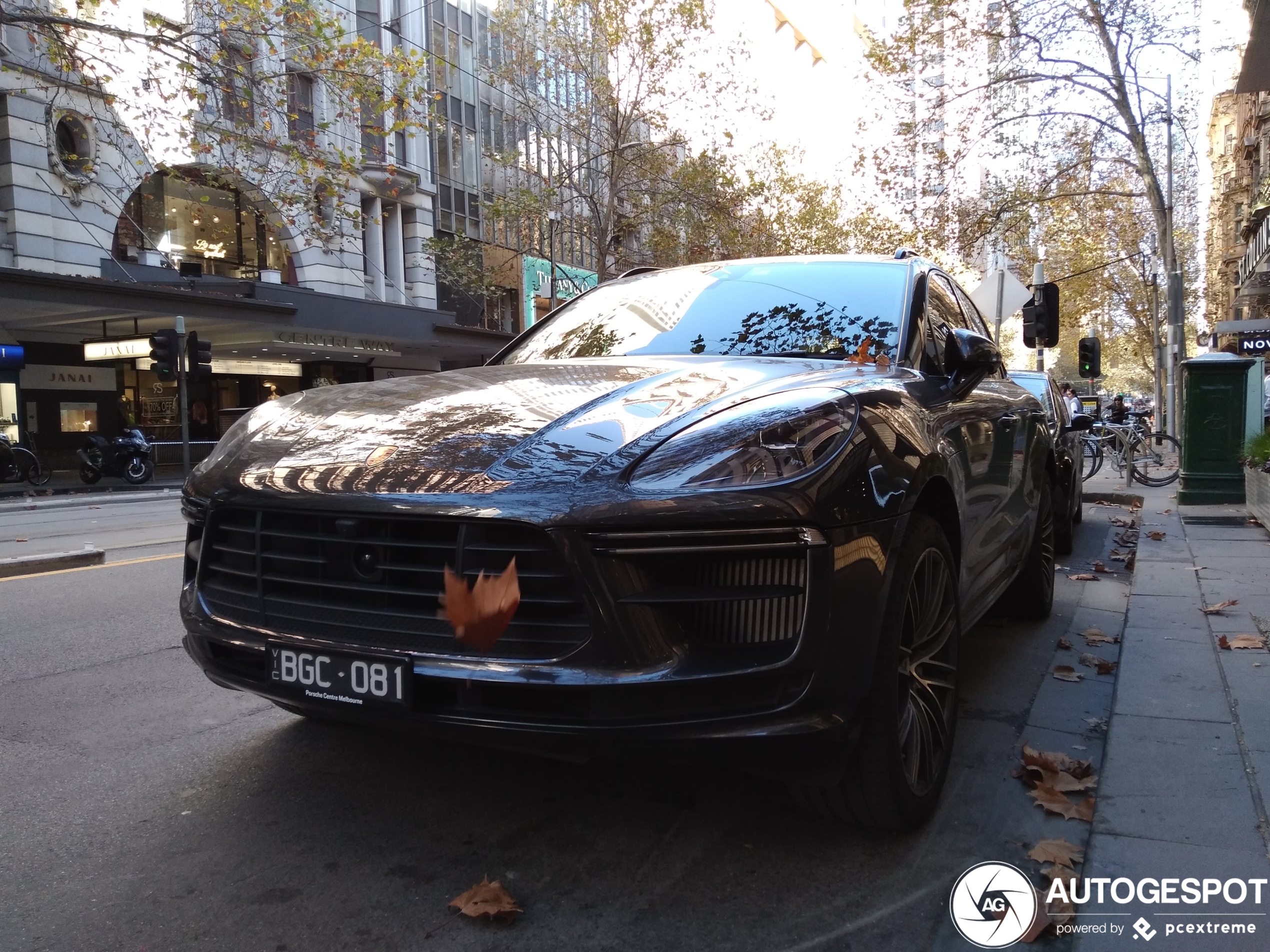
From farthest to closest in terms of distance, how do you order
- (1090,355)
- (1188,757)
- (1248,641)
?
→ (1090,355)
(1248,641)
(1188,757)

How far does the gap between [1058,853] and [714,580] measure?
3.97 feet

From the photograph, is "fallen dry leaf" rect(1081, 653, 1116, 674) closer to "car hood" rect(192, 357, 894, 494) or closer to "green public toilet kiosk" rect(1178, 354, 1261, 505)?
"car hood" rect(192, 357, 894, 494)

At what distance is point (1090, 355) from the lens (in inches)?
547

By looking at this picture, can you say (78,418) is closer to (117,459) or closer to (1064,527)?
(117,459)

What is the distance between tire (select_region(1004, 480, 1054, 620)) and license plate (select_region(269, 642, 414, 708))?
3602 millimetres

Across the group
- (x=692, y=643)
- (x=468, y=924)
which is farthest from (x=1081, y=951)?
(x=468, y=924)

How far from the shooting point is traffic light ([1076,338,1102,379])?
43.2 feet

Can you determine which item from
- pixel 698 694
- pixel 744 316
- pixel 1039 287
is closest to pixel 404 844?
pixel 698 694

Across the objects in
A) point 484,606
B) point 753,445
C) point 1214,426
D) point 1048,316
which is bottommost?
point 484,606

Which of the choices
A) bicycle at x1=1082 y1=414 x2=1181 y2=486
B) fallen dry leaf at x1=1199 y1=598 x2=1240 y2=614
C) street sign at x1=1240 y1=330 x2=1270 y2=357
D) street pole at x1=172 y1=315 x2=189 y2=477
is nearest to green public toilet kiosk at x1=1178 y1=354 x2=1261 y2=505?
bicycle at x1=1082 y1=414 x2=1181 y2=486

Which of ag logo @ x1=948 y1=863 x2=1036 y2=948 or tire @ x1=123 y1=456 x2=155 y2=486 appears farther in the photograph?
tire @ x1=123 y1=456 x2=155 y2=486

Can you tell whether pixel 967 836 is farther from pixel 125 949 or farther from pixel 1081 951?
pixel 125 949

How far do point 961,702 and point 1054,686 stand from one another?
0.48 meters

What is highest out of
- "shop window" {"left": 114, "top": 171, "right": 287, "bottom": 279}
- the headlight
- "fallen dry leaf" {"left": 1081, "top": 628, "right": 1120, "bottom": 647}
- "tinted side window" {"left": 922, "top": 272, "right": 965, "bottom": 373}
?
"shop window" {"left": 114, "top": 171, "right": 287, "bottom": 279}
